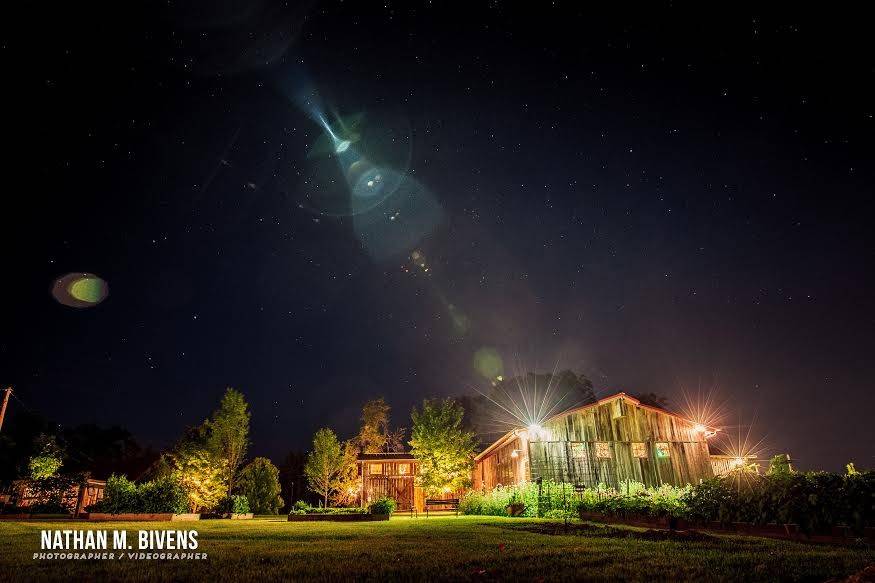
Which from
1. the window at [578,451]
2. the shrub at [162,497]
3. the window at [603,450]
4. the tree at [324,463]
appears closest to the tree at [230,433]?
the tree at [324,463]

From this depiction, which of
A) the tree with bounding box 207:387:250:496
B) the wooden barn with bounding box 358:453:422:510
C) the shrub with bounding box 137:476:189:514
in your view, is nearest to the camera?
the shrub with bounding box 137:476:189:514

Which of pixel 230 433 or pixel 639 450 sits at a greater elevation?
pixel 230 433

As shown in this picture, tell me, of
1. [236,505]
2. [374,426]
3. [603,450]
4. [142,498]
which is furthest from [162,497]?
[374,426]

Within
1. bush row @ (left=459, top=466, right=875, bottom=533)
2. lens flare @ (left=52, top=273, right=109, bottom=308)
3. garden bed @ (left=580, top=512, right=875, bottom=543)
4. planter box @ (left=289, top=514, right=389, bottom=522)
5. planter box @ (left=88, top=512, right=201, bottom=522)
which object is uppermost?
lens flare @ (left=52, top=273, right=109, bottom=308)

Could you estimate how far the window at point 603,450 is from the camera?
86.5 ft

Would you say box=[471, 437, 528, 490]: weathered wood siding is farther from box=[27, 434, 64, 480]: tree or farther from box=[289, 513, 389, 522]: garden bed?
box=[27, 434, 64, 480]: tree

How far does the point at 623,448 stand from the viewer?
26203 mm

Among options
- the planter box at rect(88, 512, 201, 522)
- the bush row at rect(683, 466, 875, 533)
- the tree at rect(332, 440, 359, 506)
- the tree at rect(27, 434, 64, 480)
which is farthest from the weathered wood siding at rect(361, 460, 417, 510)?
the bush row at rect(683, 466, 875, 533)

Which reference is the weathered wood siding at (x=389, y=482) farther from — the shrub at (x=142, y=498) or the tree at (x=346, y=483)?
the shrub at (x=142, y=498)

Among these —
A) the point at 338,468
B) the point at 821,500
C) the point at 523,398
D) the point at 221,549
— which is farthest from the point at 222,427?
the point at 523,398

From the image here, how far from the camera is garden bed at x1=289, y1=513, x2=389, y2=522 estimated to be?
21.0m

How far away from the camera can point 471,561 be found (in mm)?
5512

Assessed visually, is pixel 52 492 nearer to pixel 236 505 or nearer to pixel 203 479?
pixel 203 479

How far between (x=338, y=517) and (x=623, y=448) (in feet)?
53.8
